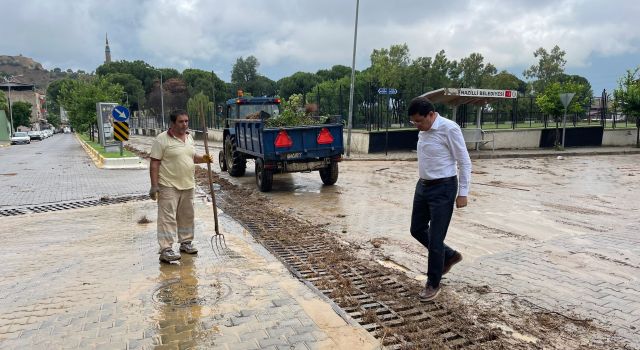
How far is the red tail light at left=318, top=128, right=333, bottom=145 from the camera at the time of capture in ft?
34.7

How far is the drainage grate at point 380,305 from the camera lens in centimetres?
341

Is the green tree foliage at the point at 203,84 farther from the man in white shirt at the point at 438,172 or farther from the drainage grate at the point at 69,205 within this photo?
the man in white shirt at the point at 438,172

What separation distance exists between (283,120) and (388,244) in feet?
18.5

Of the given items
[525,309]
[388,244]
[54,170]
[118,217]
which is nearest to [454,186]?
Answer: [525,309]

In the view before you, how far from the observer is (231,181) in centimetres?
1291

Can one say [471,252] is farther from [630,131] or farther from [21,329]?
[630,131]

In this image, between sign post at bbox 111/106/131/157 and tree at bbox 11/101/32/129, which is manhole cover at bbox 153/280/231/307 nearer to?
sign post at bbox 111/106/131/157

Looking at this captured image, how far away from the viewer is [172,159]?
5.19 m

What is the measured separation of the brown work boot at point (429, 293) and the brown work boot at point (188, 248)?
2755 millimetres

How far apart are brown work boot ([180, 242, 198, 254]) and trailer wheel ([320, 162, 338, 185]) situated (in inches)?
232

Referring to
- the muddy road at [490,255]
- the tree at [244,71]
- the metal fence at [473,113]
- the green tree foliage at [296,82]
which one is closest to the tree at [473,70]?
the metal fence at [473,113]

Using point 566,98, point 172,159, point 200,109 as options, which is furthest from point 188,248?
point 566,98

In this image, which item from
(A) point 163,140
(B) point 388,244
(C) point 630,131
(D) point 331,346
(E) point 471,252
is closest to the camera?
(D) point 331,346

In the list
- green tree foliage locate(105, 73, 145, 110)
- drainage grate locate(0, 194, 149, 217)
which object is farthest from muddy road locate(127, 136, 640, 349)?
green tree foliage locate(105, 73, 145, 110)
